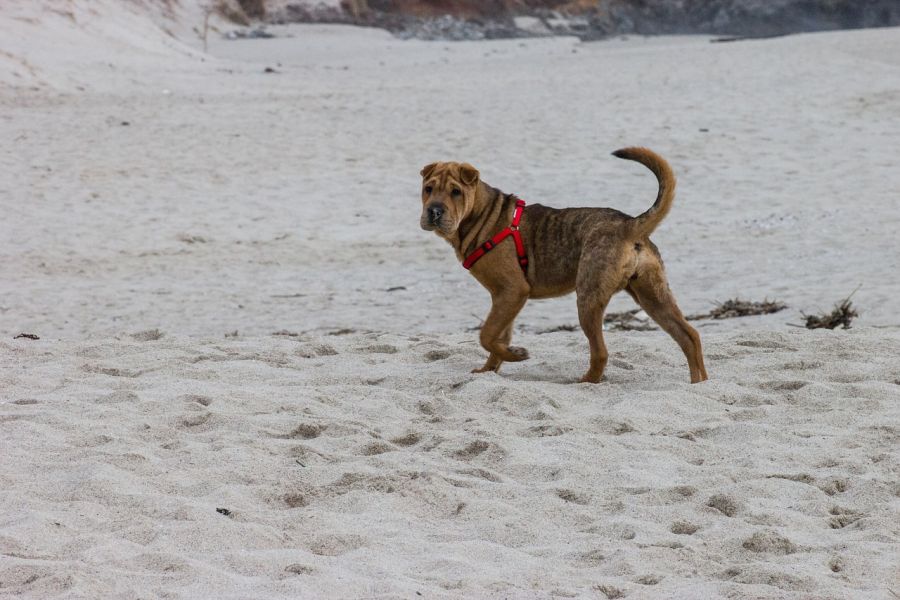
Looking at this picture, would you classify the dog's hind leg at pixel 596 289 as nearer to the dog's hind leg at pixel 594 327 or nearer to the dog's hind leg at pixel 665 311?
the dog's hind leg at pixel 594 327

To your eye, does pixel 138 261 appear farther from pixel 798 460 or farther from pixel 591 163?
pixel 798 460

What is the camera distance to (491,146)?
1586 centimetres

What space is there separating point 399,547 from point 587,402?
2234 millimetres

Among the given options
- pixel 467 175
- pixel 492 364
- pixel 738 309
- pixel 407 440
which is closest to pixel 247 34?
pixel 738 309

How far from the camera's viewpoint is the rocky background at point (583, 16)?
36312 millimetres

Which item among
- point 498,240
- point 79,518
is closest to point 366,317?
point 498,240

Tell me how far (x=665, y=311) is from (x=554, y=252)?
2.31ft

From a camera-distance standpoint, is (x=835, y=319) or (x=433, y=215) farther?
(x=835, y=319)

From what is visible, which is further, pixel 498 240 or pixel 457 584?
pixel 498 240

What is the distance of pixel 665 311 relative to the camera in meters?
6.55

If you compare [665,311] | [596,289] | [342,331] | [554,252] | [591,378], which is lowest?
[342,331]

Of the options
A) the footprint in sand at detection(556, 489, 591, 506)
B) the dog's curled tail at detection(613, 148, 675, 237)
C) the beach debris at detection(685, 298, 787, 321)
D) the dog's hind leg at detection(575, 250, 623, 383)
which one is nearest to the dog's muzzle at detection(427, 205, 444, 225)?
the dog's hind leg at detection(575, 250, 623, 383)

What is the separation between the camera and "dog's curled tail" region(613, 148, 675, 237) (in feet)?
20.5

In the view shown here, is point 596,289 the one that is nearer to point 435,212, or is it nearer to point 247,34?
point 435,212
